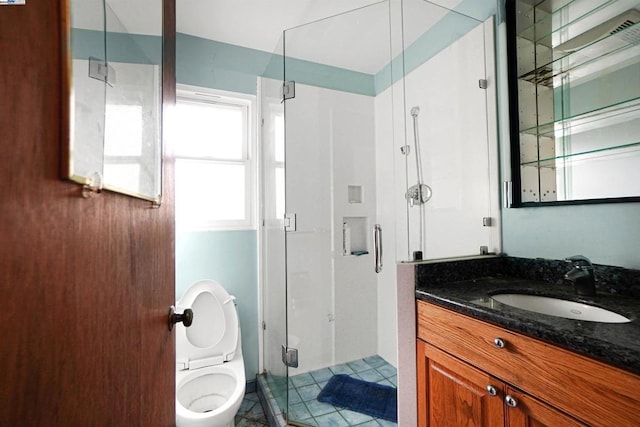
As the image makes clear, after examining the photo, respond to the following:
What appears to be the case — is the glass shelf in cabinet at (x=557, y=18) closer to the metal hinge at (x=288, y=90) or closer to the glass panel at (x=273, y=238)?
the metal hinge at (x=288, y=90)

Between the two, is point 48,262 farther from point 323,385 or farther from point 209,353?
point 323,385

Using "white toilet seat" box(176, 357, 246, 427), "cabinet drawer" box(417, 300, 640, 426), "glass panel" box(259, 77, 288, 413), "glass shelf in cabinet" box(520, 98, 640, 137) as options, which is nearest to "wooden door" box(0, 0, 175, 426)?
"cabinet drawer" box(417, 300, 640, 426)

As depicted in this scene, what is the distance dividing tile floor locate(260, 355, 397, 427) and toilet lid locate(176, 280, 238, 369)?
488mm

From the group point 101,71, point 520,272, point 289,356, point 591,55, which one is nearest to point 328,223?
point 289,356

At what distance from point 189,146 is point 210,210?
1.55ft

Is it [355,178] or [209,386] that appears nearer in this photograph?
[209,386]

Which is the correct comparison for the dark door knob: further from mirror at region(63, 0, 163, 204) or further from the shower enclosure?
the shower enclosure

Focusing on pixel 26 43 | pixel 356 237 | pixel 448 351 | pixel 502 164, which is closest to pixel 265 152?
pixel 356 237

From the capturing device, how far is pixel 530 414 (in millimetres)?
766

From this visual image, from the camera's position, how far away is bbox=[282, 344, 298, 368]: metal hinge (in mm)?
1872

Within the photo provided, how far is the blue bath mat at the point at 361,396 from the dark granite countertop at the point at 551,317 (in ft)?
3.09

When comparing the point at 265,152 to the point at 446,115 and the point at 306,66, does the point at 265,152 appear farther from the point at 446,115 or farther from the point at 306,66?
the point at 446,115

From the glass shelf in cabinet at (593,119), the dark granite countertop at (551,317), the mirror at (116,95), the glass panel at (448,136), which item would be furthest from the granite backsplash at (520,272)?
the mirror at (116,95)

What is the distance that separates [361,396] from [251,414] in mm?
714
